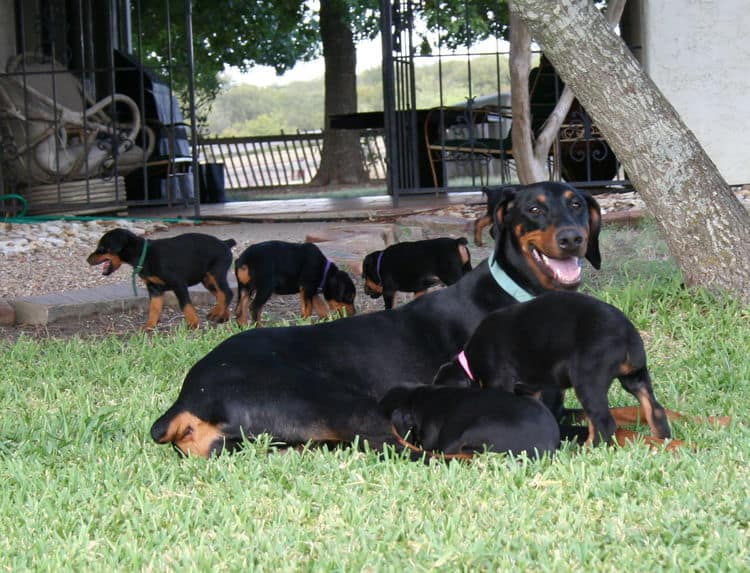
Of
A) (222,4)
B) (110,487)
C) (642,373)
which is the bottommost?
(110,487)

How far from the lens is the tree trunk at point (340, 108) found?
74.0ft

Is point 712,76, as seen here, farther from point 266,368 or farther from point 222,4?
point 222,4

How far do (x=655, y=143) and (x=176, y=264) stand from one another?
128 inches

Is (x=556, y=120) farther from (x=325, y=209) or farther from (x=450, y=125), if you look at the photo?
(x=450, y=125)

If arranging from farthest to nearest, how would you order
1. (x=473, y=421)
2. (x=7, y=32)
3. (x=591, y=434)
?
(x=7, y=32) → (x=591, y=434) → (x=473, y=421)

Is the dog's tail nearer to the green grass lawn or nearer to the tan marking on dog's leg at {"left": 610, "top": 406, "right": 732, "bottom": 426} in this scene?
the green grass lawn

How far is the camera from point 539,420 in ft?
12.8

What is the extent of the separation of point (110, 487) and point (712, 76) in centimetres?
1004

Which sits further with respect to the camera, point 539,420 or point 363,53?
point 363,53

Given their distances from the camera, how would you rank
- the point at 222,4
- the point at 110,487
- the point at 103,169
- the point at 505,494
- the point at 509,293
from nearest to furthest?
the point at 505,494 < the point at 110,487 < the point at 509,293 < the point at 103,169 < the point at 222,4

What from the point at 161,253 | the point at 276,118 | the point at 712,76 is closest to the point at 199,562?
the point at 161,253

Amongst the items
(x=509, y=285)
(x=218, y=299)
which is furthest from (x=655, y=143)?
(x=218, y=299)

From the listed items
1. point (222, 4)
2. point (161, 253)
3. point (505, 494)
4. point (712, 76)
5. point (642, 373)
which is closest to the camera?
point (505, 494)

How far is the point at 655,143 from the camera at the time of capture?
6.59 m
